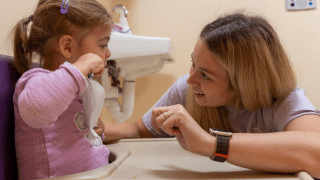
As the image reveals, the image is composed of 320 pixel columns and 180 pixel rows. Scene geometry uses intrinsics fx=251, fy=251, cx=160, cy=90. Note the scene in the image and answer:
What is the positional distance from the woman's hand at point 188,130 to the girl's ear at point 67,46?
10.7 inches

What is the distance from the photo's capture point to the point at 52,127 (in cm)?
50

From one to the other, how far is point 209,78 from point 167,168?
281 mm

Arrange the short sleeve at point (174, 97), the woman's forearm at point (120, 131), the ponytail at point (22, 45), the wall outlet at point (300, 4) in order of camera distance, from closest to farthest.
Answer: the ponytail at point (22, 45) → the woman's forearm at point (120, 131) → the short sleeve at point (174, 97) → the wall outlet at point (300, 4)

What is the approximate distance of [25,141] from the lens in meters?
0.50

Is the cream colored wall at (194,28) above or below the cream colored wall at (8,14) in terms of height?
below

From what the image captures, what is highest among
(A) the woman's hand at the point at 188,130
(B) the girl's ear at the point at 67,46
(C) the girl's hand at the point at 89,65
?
(B) the girl's ear at the point at 67,46

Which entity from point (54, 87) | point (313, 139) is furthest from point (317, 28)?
point (54, 87)

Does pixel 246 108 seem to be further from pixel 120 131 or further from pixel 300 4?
pixel 300 4

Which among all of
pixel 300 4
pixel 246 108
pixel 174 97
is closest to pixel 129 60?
pixel 174 97

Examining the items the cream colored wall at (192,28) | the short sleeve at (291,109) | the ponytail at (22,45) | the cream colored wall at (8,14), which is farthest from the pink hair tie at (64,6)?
the cream colored wall at (192,28)

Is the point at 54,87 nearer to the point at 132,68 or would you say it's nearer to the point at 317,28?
the point at 132,68

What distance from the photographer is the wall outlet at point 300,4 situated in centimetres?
146

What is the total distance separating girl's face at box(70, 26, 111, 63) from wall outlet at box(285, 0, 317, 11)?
1.25 m

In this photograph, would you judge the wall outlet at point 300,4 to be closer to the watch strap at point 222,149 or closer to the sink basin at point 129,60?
the sink basin at point 129,60
